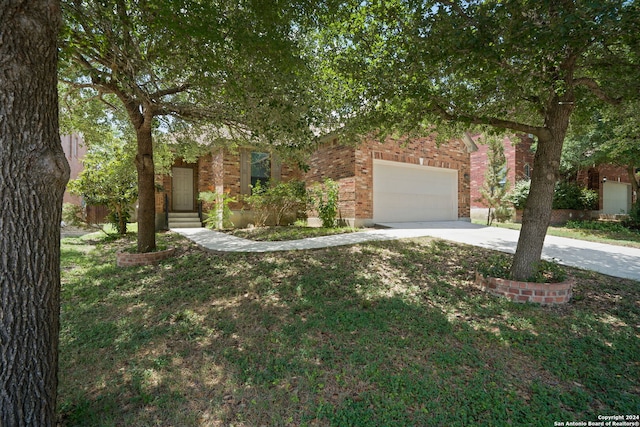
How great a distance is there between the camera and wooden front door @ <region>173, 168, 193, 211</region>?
1340cm

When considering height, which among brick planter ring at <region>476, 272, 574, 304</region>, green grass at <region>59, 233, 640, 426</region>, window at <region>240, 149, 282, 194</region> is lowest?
green grass at <region>59, 233, 640, 426</region>

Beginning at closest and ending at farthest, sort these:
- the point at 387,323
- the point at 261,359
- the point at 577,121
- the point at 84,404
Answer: the point at 84,404, the point at 261,359, the point at 387,323, the point at 577,121

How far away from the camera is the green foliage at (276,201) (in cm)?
1028

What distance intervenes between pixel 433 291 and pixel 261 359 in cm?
281

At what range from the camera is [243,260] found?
6.02m

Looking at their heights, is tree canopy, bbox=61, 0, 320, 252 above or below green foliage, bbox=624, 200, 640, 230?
above

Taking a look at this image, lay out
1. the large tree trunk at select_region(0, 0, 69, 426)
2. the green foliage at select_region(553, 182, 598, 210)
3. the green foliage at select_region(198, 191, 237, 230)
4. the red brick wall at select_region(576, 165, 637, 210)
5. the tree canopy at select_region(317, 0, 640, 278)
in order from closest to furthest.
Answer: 1. the large tree trunk at select_region(0, 0, 69, 426)
2. the tree canopy at select_region(317, 0, 640, 278)
3. the green foliage at select_region(198, 191, 237, 230)
4. the green foliage at select_region(553, 182, 598, 210)
5. the red brick wall at select_region(576, 165, 637, 210)

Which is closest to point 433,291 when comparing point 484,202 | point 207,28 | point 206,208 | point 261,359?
point 261,359

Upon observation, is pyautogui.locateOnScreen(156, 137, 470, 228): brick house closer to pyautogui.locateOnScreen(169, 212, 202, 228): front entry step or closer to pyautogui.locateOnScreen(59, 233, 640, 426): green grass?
pyautogui.locateOnScreen(169, 212, 202, 228): front entry step

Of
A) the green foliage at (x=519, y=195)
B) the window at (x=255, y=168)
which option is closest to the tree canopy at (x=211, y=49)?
the window at (x=255, y=168)

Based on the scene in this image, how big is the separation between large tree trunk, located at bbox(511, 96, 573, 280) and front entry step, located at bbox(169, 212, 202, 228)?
11.4 meters

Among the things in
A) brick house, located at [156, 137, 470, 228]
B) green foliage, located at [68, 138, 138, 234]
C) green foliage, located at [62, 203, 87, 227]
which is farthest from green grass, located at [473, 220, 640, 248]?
green foliage, located at [62, 203, 87, 227]

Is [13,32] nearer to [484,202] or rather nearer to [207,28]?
[207,28]

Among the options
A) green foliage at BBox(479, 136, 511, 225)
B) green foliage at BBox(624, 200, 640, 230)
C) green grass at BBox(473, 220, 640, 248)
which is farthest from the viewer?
green foliage at BBox(479, 136, 511, 225)
